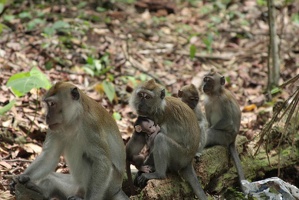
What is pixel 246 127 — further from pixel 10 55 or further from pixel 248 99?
pixel 10 55

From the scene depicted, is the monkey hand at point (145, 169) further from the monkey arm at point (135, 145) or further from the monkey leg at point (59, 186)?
the monkey leg at point (59, 186)

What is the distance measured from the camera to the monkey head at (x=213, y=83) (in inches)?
338

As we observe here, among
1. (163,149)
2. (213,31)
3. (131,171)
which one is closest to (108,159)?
(163,149)

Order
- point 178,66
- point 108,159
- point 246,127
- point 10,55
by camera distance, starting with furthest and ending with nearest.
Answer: point 178,66
point 10,55
point 246,127
point 108,159

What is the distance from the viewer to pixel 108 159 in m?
5.81

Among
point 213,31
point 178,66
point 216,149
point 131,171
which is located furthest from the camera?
point 213,31

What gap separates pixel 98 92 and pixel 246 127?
9.55ft

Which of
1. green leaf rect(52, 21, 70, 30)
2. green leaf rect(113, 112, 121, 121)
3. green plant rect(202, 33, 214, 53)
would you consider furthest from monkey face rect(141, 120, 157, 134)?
green plant rect(202, 33, 214, 53)

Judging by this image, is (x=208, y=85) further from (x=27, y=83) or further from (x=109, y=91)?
(x=27, y=83)

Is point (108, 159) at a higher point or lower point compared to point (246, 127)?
higher

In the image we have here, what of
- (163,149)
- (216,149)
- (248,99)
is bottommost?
(248,99)

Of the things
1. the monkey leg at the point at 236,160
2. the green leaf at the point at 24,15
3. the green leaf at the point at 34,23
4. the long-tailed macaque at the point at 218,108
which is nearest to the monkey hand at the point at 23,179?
the monkey leg at the point at 236,160

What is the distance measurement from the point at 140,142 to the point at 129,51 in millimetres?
6524

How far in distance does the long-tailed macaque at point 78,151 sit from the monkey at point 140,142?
0.64 m
